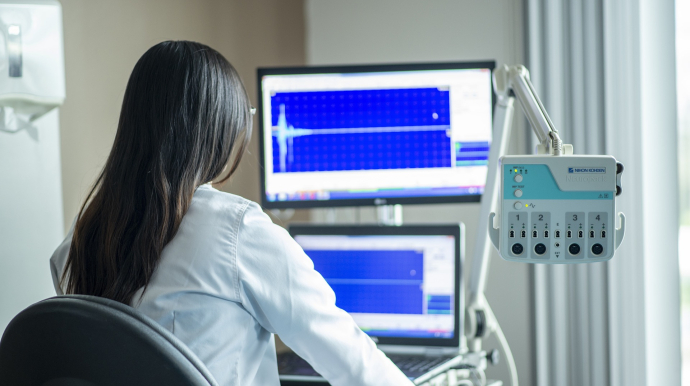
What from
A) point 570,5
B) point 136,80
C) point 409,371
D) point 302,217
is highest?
point 570,5

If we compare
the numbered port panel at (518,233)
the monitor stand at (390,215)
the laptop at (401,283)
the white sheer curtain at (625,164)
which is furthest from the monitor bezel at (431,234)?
the numbered port panel at (518,233)

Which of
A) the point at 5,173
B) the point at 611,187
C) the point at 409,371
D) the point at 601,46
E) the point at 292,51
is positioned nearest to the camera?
the point at 611,187

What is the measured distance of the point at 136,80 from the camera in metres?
0.97

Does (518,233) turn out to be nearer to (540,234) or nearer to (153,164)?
(540,234)

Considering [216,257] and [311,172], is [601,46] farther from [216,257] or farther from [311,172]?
[216,257]

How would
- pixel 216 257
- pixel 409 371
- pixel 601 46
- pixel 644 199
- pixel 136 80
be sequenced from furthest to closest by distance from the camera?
pixel 601 46 < pixel 644 199 < pixel 409 371 < pixel 136 80 < pixel 216 257

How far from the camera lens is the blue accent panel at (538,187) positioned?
75 cm

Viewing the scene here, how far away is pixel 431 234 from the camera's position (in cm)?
149

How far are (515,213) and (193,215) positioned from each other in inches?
17.5

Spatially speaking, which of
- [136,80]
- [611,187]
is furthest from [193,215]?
[611,187]

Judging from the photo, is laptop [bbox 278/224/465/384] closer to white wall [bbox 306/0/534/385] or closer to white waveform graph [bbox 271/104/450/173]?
white waveform graph [bbox 271/104/450/173]

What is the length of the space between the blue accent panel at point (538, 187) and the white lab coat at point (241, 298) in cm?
32

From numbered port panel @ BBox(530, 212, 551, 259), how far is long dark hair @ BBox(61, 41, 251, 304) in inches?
18.9

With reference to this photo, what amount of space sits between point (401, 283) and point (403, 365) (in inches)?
7.9
